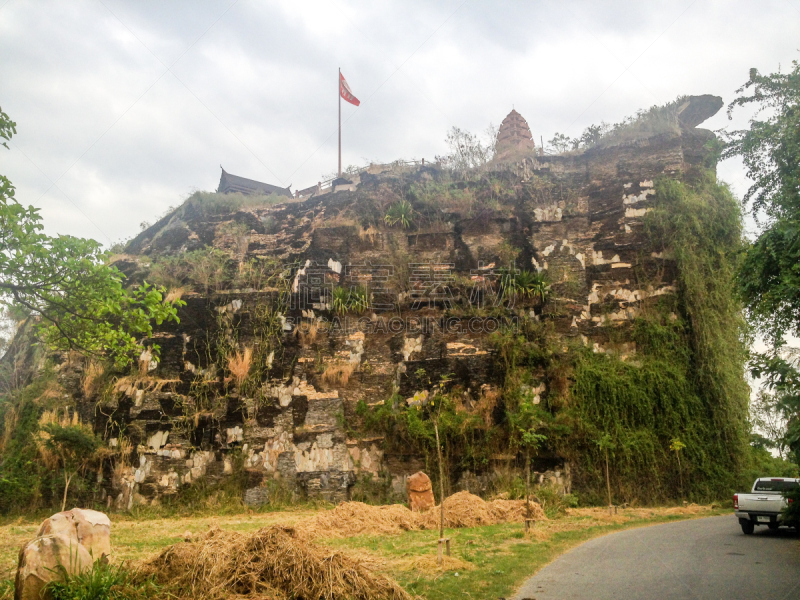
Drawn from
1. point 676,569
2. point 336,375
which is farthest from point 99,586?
point 336,375

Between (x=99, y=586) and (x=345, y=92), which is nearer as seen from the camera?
(x=99, y=586)

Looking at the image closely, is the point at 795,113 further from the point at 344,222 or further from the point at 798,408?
the point at 344,222

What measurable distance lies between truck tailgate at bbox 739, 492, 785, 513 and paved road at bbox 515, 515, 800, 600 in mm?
508

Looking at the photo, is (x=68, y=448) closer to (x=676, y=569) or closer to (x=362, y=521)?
(x=362, y=521)

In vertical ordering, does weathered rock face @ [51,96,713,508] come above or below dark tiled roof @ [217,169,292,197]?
below

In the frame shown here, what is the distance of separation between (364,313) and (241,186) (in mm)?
15616

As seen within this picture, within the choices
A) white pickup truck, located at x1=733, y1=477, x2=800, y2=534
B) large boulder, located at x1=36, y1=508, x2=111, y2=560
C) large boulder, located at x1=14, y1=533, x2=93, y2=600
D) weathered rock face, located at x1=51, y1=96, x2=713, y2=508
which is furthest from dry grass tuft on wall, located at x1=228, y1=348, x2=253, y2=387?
white pickup truck, located at x1=733, y1=477, x2=800, y2=534

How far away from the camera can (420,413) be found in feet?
57.8

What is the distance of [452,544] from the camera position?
9.95 metres

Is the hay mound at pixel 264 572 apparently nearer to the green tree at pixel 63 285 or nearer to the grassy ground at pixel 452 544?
the grassy ground at pixel 452 544

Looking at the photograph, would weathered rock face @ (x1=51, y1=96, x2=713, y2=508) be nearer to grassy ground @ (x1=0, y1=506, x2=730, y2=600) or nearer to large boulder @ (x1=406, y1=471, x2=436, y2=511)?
large boulder @ (x1=406, y1=471, x2=436, y2=511)

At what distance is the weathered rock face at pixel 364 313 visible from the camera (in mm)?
17156

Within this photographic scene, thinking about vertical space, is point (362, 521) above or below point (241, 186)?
below

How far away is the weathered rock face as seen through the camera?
56.3 ft
